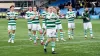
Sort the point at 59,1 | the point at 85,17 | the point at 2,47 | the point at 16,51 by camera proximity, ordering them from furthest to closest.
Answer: the point at 59,1, the point at 85,17, the point at 2,47, the point at 16,51

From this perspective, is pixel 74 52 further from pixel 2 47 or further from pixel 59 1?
pixel 59 1

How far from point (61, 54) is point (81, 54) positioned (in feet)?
3.43

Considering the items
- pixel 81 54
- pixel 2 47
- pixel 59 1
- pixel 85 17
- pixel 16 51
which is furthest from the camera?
pixel 59 1

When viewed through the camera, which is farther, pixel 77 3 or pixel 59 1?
pixel 59 1

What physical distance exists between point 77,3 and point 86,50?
61889 mm

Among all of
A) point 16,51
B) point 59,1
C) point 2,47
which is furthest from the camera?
point 59,1

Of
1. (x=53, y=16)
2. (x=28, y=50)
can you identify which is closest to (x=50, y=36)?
(x=53, y=16)

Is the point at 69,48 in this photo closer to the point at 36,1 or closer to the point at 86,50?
the point at 86,50

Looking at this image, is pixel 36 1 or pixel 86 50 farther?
pixel 36 1

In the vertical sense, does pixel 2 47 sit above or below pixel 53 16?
below

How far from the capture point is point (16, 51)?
61.4 ft

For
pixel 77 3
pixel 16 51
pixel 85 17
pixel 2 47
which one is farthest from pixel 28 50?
pixel 77 3

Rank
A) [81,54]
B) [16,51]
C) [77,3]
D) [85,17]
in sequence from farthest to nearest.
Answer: [77,3] → [85,17] → [16,51] → [81,54]

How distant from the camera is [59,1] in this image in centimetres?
8806
